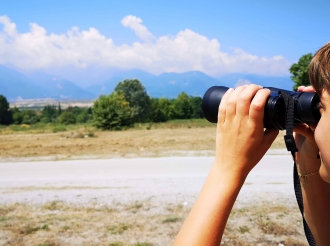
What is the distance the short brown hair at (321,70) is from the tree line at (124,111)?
2686cm

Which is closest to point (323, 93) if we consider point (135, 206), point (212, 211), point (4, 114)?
point (212, 211)

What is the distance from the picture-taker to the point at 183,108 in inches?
2813

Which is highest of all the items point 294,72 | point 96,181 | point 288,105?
point 294,72

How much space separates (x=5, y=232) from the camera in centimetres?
439

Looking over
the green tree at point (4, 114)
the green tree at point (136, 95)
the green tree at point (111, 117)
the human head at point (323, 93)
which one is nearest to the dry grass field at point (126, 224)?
the human head at point (323, 93)

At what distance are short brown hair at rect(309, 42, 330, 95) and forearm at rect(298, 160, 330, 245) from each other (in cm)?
49

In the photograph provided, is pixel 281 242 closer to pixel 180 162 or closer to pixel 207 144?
pixel 180 162

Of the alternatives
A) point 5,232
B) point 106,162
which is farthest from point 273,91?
point 106,162

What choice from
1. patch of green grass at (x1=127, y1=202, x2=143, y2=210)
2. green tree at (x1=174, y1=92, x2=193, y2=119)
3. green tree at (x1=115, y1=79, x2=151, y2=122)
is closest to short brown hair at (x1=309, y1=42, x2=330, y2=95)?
patch of green grass at (x1=127, y1=202, x2=143, y2=210)

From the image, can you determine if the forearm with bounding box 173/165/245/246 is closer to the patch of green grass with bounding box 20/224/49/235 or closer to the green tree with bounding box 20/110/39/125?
the patch of green grass with bounding box 20/224/49/235

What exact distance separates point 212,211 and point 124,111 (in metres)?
29.0

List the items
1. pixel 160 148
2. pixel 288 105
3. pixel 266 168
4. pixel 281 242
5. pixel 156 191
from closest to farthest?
1. pixel 288 105
2. pixel 281 242
3. pixel 156 191
4. pixel 266 168
5. pixel 160 148

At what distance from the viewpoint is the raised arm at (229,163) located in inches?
38.2

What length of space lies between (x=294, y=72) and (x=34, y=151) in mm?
22481
